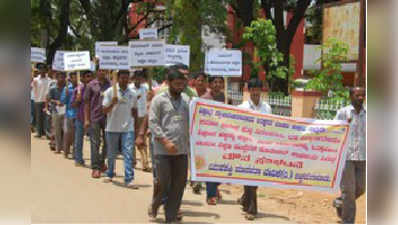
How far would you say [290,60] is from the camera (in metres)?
19.7

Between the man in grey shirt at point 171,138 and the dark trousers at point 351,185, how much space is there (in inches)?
76.9

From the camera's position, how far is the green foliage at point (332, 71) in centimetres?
1117

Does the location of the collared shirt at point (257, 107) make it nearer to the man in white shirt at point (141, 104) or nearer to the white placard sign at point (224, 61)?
the white placard sign at point (224, 61)

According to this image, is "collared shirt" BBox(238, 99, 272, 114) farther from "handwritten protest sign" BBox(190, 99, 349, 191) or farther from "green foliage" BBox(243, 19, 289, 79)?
"green foliage" BBox(243, 19, 289, 79)

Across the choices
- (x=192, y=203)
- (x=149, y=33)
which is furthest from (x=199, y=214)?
(x=149, y=33)

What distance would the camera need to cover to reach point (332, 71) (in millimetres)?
11312

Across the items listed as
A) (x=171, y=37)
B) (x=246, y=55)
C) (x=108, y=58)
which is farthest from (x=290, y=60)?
(x=108, y=58)

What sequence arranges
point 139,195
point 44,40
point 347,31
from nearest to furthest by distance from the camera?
point 139,195, point 347,31, point 44,40

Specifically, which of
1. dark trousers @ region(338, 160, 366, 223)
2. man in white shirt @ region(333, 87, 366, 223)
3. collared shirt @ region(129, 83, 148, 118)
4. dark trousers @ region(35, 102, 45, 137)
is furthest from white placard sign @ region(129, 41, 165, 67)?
dark trousers @ region(35, 102, 45, 137)

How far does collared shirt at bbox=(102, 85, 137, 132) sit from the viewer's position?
825 cm

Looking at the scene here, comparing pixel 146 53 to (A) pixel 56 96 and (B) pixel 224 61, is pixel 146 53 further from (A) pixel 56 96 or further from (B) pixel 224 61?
(A) pixel 56 96

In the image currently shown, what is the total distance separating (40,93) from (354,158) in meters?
9.91

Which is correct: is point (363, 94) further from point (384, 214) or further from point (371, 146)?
point (384, 214)

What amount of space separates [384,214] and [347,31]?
7.84 metres
